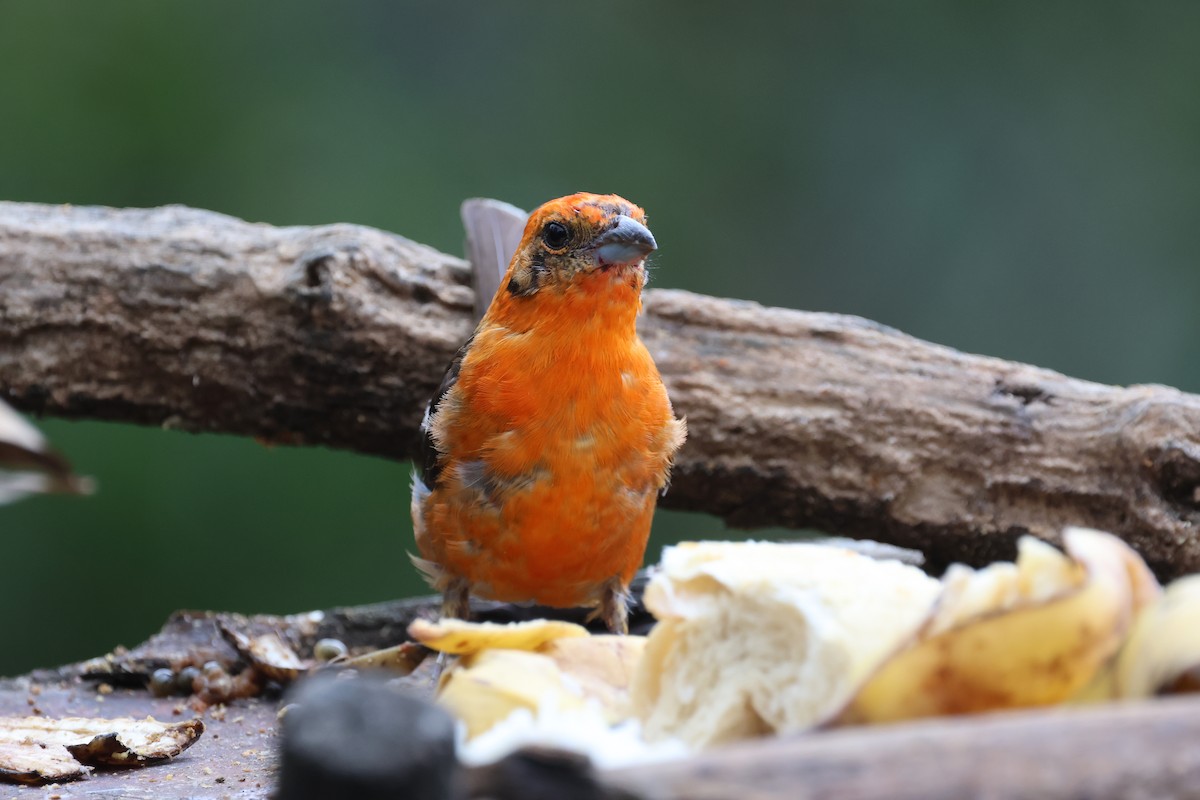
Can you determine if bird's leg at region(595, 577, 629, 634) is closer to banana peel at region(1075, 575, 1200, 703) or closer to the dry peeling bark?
the dry peeling bark

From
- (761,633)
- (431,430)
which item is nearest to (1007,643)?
(761,633)

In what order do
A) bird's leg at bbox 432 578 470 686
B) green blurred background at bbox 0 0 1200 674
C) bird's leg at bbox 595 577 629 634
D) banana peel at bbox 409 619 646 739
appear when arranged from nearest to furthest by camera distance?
banana peel at bbox 409 619 646 739
bird's leg at bbox 432 578 470 686
bird's leg at bbox 595 577 629 634
green blurred background at bbox 0 0 1200 674

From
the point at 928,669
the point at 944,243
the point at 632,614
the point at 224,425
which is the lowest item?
the point at 632,614

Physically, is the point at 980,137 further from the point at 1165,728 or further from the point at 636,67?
the point at 1165,728

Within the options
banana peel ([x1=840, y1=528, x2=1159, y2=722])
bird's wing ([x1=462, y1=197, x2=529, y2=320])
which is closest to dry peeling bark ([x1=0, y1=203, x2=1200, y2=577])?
bird's wing ([x1=462, y1=197, x2=529, y2=320])

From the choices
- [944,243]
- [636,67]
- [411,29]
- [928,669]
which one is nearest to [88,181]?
[411,29]

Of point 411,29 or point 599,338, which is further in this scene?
point 411,29

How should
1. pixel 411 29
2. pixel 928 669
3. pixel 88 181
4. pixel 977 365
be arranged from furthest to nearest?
1. pixel 411 29
2. pixel 88 181
3. pixel 977 365
4. pixel 928 669
